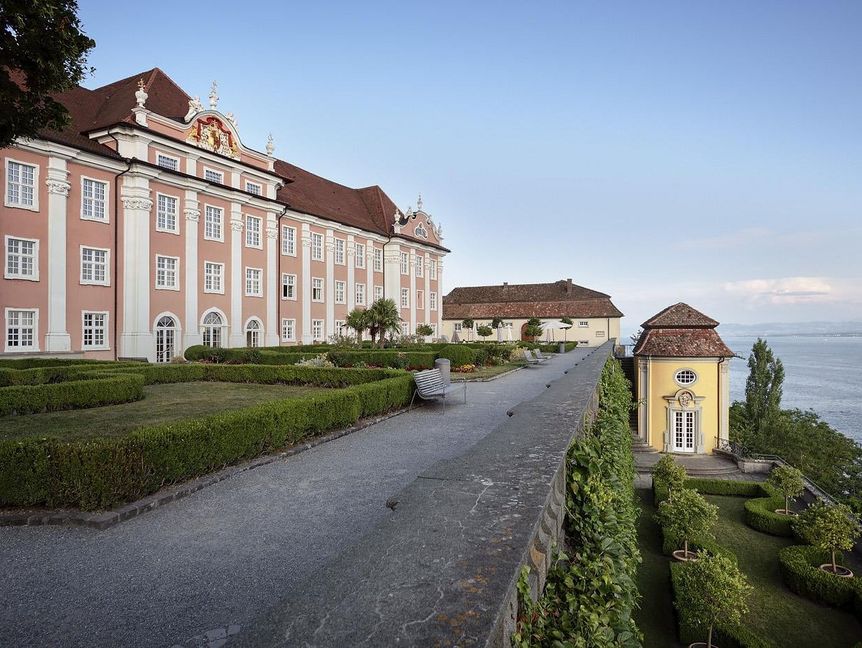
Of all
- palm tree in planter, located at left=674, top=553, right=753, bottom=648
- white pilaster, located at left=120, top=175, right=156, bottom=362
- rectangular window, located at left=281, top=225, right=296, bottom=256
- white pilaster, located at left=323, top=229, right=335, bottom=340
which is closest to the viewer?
palm tree in planter, located at left=674, top=553, right=753, bottom=648

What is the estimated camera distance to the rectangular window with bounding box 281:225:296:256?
113 feet

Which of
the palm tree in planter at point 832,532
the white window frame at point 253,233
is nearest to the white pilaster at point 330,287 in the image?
the white window frame at point 253,233

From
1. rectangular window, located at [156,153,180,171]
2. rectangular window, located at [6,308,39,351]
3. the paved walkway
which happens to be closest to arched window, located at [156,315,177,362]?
rectangular window, located at [6,308,39,351]

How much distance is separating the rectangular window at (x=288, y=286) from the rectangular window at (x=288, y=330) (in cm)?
165

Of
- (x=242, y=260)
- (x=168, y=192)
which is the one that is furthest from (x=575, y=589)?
(x=242, y=260)

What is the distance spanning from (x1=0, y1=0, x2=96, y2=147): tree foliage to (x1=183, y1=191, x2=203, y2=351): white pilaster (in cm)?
1997

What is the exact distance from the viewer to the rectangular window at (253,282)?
30719 millimetres

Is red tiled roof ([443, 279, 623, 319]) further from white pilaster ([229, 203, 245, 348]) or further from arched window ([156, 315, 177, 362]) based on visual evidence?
arched window ([156, 315, 177, 362])

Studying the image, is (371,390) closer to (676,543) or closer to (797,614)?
(676,543)

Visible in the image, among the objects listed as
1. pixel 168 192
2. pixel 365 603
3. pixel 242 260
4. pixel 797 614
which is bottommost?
pixel 797 614

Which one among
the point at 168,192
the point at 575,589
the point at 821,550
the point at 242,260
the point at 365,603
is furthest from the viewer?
the point at 242,260

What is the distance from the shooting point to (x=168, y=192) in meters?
26.0

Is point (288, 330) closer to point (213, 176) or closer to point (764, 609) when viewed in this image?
point (213, 176)

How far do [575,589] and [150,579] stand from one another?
3.27m
